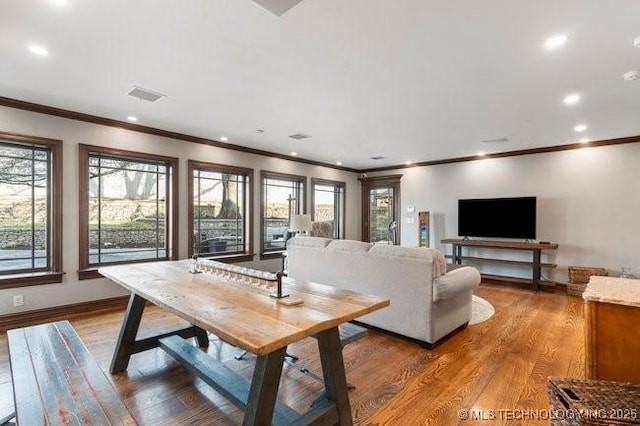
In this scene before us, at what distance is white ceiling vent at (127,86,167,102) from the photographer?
10.3 feet

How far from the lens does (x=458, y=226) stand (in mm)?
6453

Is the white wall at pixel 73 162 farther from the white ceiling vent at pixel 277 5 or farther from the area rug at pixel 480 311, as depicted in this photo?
the area rug at pixel 480 311

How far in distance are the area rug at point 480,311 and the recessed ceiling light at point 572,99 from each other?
8.71ft

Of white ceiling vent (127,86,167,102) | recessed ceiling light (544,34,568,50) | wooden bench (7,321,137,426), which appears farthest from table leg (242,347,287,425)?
white ceiling vent (127,86,167,102)

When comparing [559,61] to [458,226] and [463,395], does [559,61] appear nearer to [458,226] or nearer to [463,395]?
[463,395]

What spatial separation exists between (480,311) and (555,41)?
3247mm

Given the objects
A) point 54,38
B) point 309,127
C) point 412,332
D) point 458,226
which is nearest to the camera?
point 54,38

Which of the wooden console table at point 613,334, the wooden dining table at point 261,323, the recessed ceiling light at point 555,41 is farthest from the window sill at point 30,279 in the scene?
the recessed ceiling light at point 555,41

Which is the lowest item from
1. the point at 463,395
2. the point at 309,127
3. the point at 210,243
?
the point at 463,395

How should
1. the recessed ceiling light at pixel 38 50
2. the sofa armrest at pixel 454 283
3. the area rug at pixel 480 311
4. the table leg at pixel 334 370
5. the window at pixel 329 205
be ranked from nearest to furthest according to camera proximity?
the table leg at pixel 334 370, the recessed ceiling light at pixel 38 50, the sofa armrest at pixel 454 283, the area rug at pixel 480 311, the window at pixel 329 205

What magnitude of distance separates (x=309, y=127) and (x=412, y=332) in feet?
9.67

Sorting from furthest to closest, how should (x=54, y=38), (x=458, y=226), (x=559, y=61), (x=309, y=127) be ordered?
(x=458, y=226)
(x=309, y=127)
(x=559, y=61)
(x=54, y=38)

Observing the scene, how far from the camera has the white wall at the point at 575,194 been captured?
15.9 ft

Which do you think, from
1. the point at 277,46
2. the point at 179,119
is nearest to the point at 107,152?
the point at 179,119
